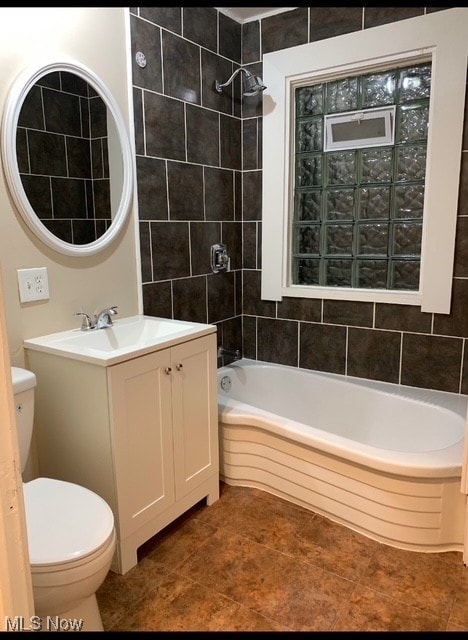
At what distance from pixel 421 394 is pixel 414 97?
160 centimetres

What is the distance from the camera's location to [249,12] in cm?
277

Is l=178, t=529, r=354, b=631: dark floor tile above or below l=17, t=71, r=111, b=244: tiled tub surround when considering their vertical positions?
below

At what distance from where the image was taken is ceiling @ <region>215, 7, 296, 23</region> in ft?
8.96

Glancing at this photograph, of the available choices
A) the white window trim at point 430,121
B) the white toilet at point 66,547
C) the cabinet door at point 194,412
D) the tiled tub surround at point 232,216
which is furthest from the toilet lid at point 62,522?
the white window trim at point 430,121

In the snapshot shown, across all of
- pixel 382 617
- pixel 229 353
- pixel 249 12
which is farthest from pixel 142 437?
pixel 249 12

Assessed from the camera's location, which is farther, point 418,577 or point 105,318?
point 105,318

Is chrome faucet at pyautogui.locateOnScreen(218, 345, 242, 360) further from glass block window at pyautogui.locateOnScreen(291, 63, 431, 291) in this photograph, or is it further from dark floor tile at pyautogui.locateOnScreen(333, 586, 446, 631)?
dark floor tile at pyautogui.locateOnScreen(333, 586, 446, 631)

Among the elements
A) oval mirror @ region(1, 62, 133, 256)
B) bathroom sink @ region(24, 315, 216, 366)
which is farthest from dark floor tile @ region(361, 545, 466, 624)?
oval mirror @ region(1, 62, 133, 256)

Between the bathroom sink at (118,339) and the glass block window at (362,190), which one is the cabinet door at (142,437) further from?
the glass block window at (362,190)

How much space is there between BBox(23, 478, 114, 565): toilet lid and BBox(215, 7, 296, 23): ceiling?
8.85 ft

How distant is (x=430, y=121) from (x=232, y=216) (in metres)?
1.25

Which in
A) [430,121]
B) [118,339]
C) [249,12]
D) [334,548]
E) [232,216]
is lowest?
[334,548]

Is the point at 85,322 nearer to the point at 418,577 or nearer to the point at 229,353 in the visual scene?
the point at 229,353

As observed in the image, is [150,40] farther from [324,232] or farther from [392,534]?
[392,534]
